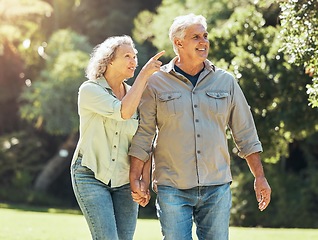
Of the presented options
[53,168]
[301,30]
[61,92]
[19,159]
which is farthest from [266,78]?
[19,159]

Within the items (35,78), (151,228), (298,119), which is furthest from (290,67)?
(35,78)

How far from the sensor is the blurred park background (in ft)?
51.7

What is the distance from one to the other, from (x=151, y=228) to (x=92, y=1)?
16434 millimetres

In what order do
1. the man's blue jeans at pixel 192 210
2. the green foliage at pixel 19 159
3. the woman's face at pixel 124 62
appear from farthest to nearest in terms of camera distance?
1. the green foliage at pixel 19 159
2. the woman's face at pixel 124 62
3. the man's blue jeans at pixel 192 210

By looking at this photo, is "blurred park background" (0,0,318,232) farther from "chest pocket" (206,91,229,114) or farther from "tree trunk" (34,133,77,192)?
"chest pocket" (206,91,229,114)

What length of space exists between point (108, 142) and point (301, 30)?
359 cm

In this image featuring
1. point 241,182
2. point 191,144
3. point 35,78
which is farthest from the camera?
point 35,78

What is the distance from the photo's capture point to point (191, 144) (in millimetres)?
5727

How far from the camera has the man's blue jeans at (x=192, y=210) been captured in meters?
5.57

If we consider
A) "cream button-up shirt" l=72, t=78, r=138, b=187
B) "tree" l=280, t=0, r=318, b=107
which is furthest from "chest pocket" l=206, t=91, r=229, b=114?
"tree" l=280, t=0, r=318, b=107

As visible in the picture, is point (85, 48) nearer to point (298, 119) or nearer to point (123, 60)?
point (298, 119)

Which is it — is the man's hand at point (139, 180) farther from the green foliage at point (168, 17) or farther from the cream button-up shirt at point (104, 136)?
the green foliage at point (168, 17)

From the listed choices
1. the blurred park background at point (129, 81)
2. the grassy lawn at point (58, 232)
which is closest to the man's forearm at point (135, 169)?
the grassy lawn at point (58, 232)

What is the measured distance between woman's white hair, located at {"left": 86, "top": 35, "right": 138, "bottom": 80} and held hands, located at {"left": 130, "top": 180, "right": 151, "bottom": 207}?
92 centimetres
